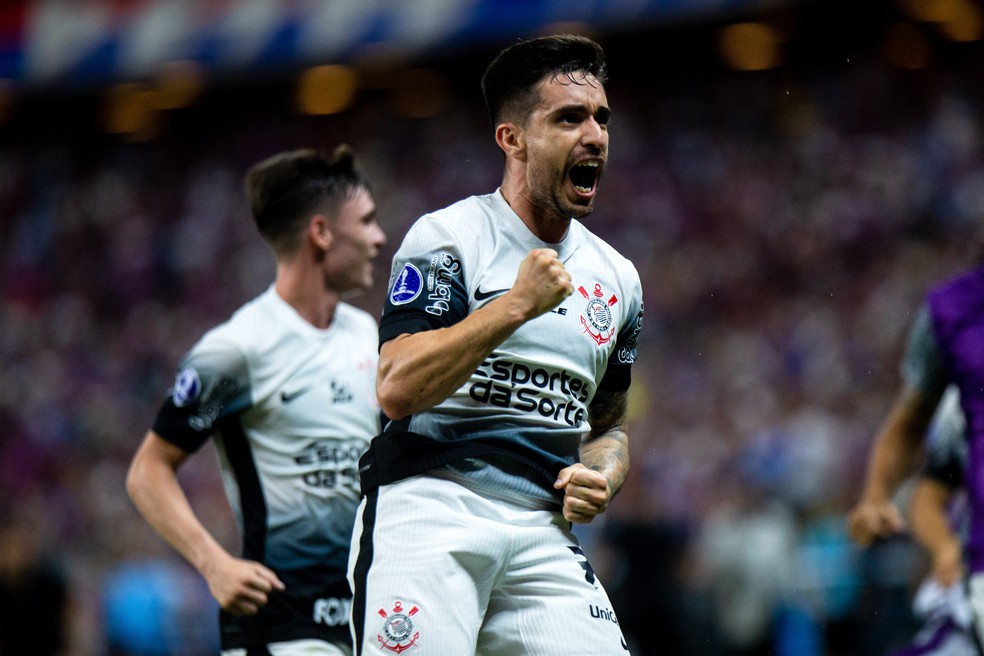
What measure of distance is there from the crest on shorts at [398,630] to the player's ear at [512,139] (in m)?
1.35

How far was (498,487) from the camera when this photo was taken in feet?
11.9

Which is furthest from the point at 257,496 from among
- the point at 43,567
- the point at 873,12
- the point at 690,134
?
the point at 873,12

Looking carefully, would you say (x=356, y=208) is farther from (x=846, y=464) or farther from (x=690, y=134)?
(x=690, y=134)

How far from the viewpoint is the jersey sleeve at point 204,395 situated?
4.88 m

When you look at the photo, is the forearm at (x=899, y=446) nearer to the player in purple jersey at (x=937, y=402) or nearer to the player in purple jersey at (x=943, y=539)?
the player in purple jersey at (x=937, y=402)

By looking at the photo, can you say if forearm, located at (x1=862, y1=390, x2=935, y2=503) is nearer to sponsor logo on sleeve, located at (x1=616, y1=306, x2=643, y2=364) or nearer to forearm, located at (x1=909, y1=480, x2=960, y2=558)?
forearm, located at (x1=909, y1=480, x2=960, y2=558)

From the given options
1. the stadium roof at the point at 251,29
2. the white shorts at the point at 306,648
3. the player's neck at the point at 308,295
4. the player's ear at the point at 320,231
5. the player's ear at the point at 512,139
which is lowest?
the white shorts at the point at 306,648

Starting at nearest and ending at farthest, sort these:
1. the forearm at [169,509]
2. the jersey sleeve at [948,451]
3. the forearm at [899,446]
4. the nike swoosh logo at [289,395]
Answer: the forearm at [169,509] < the nike swoosh logo at [289,395] < the forearm at [899,446] < the jersey sleeve at [948,451]

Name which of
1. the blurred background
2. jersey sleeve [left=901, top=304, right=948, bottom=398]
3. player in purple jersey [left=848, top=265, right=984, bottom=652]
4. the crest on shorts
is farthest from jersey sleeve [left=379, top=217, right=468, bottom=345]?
the blurred background

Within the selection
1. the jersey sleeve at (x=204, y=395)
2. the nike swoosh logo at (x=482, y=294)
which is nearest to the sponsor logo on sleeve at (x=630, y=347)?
the nike swoosh logo at (x=482, y=294)

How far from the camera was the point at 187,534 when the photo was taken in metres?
4.68

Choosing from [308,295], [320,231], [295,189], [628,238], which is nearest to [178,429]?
[308,295]

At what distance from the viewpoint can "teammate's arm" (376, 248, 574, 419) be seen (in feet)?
10.9

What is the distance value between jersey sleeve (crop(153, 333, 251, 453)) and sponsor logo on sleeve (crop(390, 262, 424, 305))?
1.53 m
